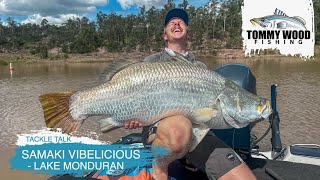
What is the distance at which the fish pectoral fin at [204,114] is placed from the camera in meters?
3.22

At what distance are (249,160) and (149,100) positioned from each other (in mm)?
2223

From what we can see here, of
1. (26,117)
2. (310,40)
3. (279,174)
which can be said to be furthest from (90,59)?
(279,174)

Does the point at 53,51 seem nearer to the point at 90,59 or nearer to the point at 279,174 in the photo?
the point at 90,59

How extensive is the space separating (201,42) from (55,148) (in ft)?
197

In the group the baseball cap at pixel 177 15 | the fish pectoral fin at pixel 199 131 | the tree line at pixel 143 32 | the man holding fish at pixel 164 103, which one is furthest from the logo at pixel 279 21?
the fish pectoral fin at pixel 199 131

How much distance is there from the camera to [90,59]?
62000 mm

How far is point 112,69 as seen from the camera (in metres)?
3.33

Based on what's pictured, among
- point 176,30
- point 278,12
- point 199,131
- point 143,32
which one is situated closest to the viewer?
point 199,131

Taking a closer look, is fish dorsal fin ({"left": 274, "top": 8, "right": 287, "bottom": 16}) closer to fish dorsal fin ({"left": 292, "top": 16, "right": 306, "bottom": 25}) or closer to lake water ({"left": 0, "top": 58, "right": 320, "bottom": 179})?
fish dorsal fin ({"left": 292, "top": 16, "right": 306, "bottom": 25})

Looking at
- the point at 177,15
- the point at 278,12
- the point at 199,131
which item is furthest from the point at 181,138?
the point at 278,12

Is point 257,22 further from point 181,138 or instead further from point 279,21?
point 181,138

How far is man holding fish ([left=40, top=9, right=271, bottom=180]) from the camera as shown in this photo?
→ 319 cm

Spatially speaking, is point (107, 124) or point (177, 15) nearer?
point (107, 124)

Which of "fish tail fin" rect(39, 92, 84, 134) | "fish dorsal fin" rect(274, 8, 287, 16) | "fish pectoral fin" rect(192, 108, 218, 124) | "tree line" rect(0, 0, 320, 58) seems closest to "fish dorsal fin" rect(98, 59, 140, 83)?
"fish tail fin" rect(39, 92, 84, 134)
